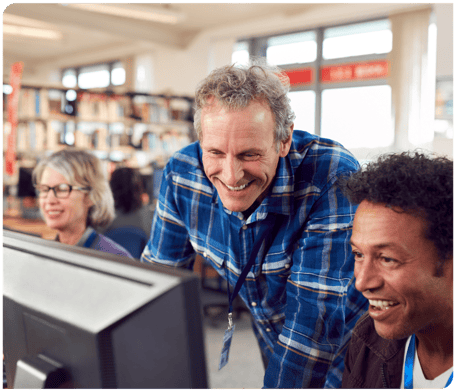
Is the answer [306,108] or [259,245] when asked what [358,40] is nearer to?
[306,108]

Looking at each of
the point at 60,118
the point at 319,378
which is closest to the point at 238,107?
the point at 319,378

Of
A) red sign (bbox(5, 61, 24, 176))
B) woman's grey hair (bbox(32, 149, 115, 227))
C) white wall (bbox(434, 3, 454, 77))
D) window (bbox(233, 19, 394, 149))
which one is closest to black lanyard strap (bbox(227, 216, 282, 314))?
woman's grey hair (bbox(32, 149, 115, 227))

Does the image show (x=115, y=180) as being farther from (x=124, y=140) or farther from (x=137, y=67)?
(x=137, y=67)

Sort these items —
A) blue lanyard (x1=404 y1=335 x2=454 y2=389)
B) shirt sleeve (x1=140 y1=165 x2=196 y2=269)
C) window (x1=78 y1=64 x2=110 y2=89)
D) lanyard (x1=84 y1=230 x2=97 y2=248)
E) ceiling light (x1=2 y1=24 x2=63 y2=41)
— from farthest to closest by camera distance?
1. window (x1=78 y1=64 x2=110 y2=89)
2. ceiling light (x1=2 y1=24 x2=63 y2=41)
3. lanyard (x1=84 y1=230 x2=97 y2=248)
4. shirt sleeve (x1=140 y1=165 x2=196 y2=269)
5. blue lanyard (x1=404 y1=335 x2=454 y2=389)

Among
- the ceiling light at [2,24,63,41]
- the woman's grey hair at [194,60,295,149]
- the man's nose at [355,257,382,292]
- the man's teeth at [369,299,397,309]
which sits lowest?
the man's teeth at [369,299,397,309]

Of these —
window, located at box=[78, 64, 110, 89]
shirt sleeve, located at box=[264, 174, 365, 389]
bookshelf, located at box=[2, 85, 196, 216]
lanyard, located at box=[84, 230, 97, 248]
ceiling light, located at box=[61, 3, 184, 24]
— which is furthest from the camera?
window, located at box=[78, 64, 110, 89]

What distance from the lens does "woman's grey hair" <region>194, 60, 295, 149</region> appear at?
106 centimetres

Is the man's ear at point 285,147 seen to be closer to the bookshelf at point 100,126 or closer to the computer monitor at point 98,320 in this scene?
the computer monitor at point 98,320

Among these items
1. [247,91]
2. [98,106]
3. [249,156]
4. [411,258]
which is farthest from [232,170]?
[98,106]

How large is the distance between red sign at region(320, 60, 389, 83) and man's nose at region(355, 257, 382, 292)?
561cm

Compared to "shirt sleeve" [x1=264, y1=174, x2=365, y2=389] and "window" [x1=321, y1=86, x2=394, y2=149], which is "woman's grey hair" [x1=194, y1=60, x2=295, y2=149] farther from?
"window" [x1=321, y1=86, x2=394, y2=149]

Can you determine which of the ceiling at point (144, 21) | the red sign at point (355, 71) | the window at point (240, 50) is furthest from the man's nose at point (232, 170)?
A: the window at point (240, 50)

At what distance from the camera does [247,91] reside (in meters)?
1.07

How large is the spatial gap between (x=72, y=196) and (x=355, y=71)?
5.31 meters
